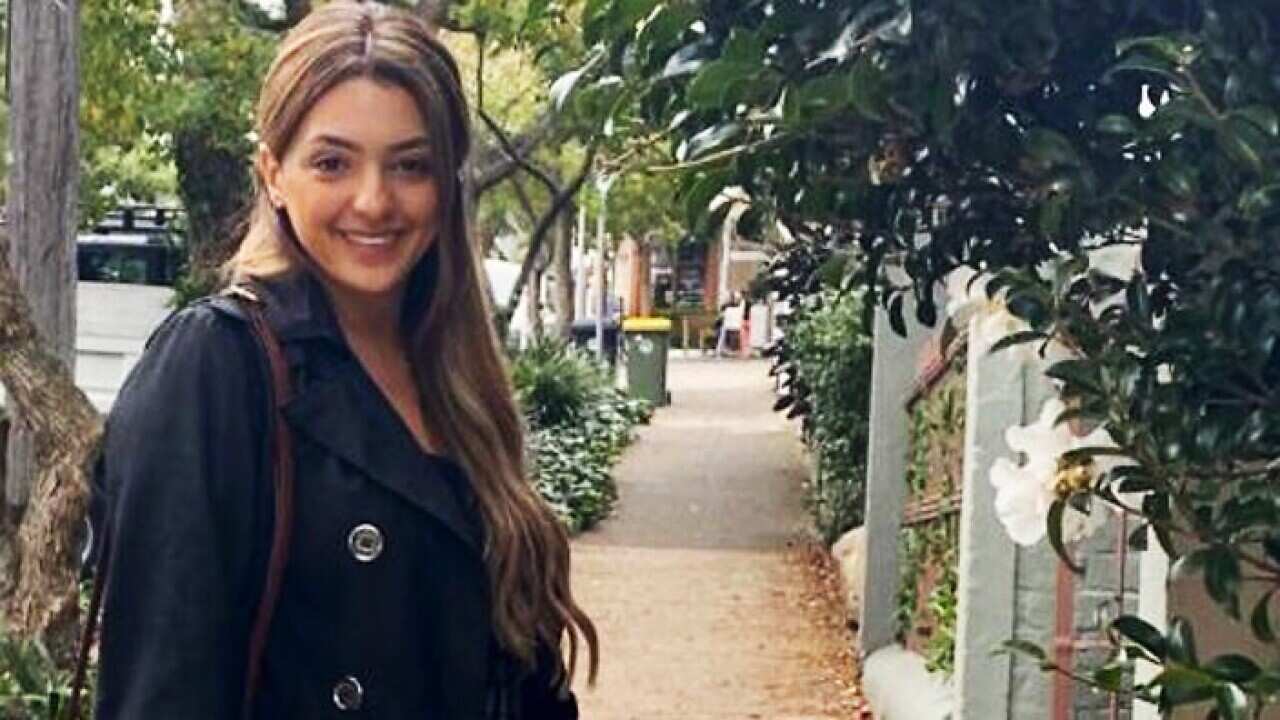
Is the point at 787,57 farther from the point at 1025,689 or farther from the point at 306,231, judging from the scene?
the point at 1025,689

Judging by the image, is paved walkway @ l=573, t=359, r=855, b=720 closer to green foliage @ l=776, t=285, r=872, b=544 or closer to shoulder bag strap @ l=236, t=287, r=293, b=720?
green foliage @ l=776, t=285, r=872, b=544

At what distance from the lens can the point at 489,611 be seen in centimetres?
248

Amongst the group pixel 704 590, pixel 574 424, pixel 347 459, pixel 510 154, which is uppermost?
pixel 510 154

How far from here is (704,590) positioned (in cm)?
1296

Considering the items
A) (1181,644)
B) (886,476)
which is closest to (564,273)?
(886,476)

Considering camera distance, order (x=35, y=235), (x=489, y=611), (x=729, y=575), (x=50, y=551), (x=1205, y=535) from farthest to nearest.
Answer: (x=729, y=575)
(x=35, y=235)
(x=50, y=551)
(x=1205, y=535)
(x=489, y=611)

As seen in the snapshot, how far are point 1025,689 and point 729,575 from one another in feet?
22.7

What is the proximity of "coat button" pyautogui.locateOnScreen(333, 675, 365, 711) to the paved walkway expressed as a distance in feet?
14.3

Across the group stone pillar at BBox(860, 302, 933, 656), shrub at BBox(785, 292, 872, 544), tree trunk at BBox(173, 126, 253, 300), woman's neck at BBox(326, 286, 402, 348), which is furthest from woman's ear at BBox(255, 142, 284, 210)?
tree trunk at BBox(173, 126, 253, 300)

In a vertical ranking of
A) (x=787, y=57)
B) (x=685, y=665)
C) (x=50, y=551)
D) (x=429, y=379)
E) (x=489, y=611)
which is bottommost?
(x=685, y=665)

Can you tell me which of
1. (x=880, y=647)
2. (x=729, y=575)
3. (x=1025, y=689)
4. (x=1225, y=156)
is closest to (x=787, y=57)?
(x=1225, y=156)

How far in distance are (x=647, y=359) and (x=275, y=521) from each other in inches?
1005

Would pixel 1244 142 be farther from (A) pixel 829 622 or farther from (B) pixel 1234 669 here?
(A) pixel 829 622

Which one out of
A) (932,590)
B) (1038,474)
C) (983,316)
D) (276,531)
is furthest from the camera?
(932,590)
